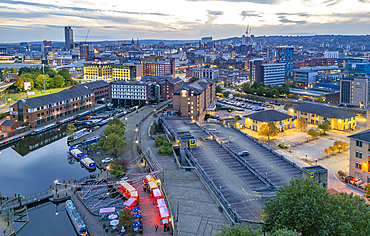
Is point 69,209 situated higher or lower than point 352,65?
lower

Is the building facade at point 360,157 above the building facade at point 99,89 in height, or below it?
below

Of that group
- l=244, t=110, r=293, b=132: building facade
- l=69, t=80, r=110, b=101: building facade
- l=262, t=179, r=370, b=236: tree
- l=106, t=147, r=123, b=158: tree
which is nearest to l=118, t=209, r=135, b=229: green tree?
l=262, t=179, r=370, b=236: tree

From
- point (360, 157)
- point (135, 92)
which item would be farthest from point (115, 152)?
point (135, 92)

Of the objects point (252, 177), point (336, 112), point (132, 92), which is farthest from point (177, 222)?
point (132, 92)

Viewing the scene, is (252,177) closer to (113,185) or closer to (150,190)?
(150,190)

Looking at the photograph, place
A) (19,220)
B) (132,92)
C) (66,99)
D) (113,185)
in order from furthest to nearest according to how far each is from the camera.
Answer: (132,92) < (66,99) < (113,185) < (19,220)

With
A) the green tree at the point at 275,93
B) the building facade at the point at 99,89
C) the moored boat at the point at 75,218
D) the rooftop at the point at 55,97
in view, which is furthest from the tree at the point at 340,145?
the building facade at the point at 99,89

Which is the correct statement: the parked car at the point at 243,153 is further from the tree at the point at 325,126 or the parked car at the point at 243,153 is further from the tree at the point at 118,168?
the tree at the point at 325,126

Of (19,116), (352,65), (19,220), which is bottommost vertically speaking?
(19,220)
